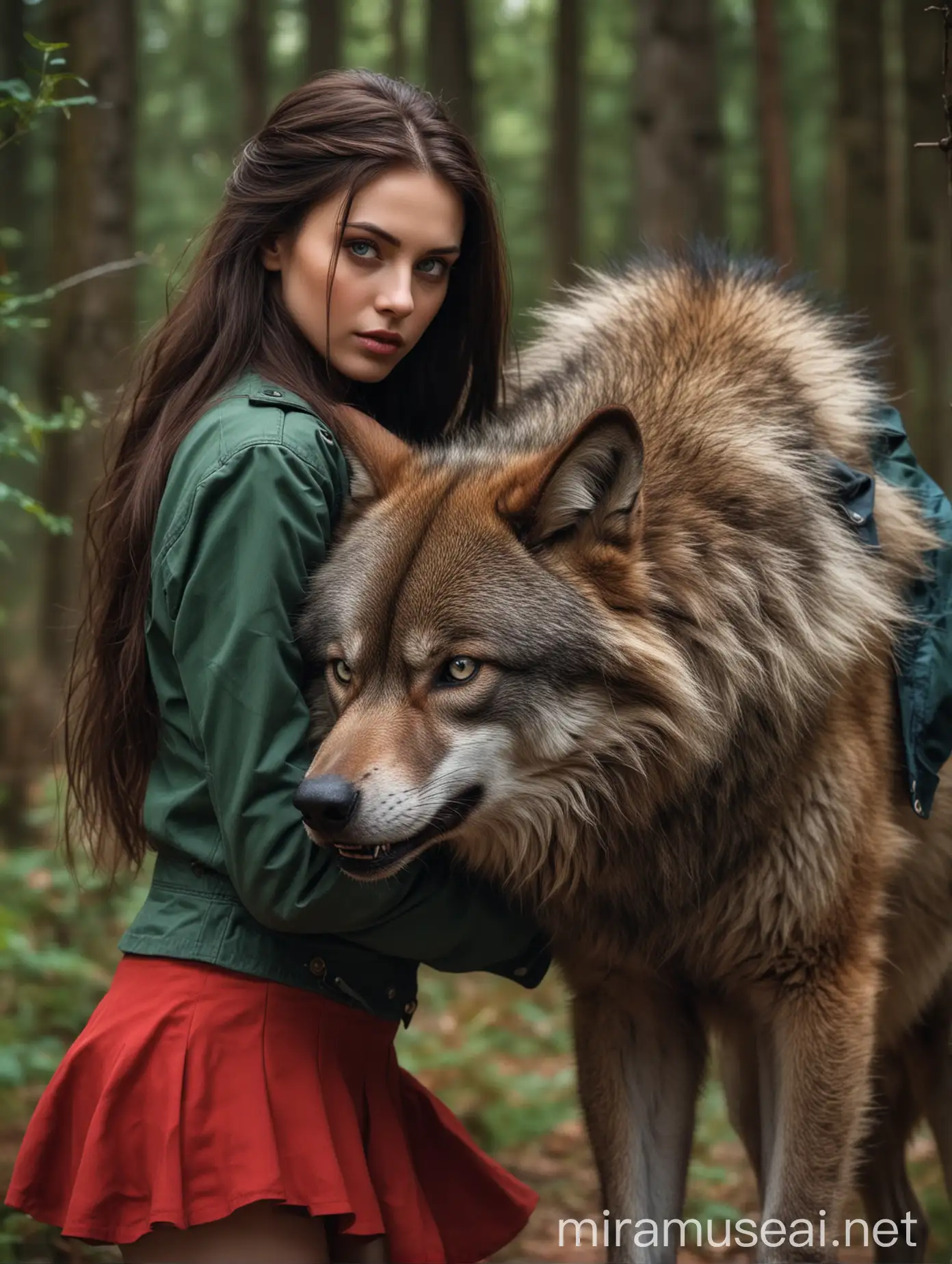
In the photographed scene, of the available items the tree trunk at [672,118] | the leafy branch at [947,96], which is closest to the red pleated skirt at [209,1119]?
the leafy branch at [947,96]

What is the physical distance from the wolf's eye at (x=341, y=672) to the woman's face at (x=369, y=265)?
71 centimetres

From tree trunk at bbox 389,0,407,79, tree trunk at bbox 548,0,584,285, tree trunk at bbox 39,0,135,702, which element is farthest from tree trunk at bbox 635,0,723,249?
tree trunk at bbox 389,0,407,79

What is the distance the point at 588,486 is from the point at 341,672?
687 mm

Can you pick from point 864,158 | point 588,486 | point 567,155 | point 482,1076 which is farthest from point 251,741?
point 567,155

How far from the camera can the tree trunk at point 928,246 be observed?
8.46m

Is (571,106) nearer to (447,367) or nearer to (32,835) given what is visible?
(32,835)

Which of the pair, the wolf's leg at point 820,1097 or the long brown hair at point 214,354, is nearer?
the long brown hair at point 214,354

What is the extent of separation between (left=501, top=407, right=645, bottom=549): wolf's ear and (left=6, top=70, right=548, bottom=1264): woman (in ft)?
1.48

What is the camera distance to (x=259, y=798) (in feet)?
8.57

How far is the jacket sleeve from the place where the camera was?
102 inches

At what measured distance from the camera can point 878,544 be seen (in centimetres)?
336

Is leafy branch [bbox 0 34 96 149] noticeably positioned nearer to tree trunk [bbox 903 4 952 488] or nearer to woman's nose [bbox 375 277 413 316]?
woman's nose [bbox 375 277 413 316]

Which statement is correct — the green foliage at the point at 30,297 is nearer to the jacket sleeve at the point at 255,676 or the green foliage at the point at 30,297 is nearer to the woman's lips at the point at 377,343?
the woman's lips at the point at 377,343

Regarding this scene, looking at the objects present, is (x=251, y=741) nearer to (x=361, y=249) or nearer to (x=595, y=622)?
(x=595, y=622)
